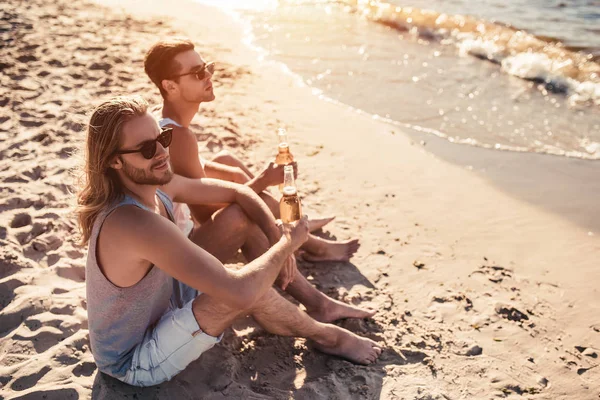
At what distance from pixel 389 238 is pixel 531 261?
4.32 feet

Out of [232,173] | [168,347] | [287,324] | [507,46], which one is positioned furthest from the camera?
[507,46]

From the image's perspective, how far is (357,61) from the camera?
10906 mm

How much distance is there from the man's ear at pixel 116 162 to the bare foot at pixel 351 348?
1.93m

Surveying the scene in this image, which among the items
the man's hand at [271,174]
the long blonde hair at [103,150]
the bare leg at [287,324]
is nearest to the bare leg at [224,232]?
the man's hand at [271,174]

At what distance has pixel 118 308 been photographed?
3.31 metres

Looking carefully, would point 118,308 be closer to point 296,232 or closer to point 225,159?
point 296,232

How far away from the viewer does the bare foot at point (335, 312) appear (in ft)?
14.7

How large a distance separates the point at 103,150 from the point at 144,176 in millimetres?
264

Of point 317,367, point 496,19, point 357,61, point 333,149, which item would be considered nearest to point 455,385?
point 317,367

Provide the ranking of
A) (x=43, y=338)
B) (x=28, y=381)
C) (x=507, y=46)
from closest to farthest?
1. (x=28, y=381)
2. (x=43, y=338)
3. (x=507, y=46)

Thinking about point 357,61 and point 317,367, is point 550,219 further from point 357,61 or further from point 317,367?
point 357,61

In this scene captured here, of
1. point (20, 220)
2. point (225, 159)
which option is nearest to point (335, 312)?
point (225, 159)

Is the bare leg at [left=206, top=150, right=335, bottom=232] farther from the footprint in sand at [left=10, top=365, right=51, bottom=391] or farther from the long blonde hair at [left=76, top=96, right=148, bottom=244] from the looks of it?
the footprint in sand at [left=10, top=365, right=51, bottom=391]

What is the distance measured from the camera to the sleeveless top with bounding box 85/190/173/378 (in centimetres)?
319
